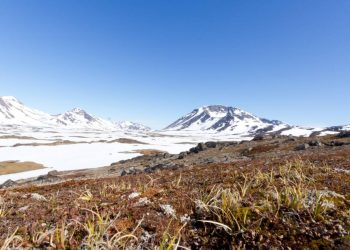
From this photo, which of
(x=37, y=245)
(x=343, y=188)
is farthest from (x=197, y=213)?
(x=343, y=188)

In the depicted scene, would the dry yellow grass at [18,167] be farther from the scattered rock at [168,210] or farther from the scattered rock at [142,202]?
the scattered rock at [168,210]

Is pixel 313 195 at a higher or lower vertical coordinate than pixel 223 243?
higher

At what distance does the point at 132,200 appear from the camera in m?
10.5

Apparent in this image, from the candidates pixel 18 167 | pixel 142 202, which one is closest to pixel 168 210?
pixel 142 202

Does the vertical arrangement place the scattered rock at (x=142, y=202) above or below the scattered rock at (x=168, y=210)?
above

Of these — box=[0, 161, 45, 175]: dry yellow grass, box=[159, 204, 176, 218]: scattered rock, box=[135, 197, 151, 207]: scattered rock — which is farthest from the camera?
box=[0, 161, 45, 175]: dry yellow grass

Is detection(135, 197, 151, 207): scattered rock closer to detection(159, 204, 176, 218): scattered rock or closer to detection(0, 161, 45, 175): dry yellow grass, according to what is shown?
detection(159, 204, 176, 218): scattered rock

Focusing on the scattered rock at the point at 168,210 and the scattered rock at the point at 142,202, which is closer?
the scattered rock at the point at 168,210

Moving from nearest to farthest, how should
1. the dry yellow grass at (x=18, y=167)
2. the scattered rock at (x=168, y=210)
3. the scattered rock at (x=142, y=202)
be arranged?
the scattered rock at (x=168, y=210) → the scattered rock at (x=142, y=202) → the dry yellow grass at (x=18, y=167)

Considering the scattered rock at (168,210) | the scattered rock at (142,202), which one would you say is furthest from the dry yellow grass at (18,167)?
the scattered rock at (168,210)

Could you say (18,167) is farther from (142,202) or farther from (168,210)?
(168,210)

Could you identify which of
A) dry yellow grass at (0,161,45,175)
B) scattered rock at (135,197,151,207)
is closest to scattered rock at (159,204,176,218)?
scattered rock at (135,197,151,207)

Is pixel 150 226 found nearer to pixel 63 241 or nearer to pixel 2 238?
pixel 63 241

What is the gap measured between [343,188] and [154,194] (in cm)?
712
